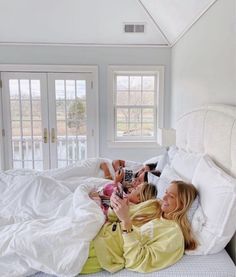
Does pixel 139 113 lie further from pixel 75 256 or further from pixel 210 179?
pixel 75 256

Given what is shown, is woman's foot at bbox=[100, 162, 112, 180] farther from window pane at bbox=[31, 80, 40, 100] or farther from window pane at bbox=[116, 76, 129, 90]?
window pane at bbox=[31, 80, 40, 100]

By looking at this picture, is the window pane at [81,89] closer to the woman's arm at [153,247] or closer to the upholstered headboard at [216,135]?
the upholstered headboard at [216,135]

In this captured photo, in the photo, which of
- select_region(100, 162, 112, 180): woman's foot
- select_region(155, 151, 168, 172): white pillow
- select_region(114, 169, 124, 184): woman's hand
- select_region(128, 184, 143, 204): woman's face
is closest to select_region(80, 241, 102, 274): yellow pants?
select_region(128, 184, 143, 204): woman's face

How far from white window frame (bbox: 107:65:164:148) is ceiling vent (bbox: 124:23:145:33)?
519 mm

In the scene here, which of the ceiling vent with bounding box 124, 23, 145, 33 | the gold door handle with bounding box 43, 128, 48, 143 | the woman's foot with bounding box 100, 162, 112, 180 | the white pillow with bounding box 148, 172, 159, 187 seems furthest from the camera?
the gold door handle with bounding box 43, 128, 48, 143

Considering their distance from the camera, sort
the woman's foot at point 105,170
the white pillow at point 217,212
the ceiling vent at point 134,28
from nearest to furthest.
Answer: the white pillow at point 217,212, the woman's foot at point 105,170, the ceiling vent at point 134,28

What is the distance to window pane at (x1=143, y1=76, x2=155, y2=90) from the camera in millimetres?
4258

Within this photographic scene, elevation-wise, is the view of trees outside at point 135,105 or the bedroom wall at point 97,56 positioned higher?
the bedroom wall at point 97,56

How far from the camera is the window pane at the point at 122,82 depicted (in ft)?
13.9

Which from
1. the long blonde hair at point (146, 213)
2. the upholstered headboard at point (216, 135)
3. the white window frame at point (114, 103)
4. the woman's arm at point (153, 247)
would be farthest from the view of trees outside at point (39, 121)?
the woman's arm at point (153, 247)

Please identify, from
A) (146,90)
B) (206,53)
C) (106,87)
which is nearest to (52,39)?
(106,87)

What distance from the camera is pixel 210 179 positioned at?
1.62 meters

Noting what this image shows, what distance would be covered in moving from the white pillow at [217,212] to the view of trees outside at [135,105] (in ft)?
9.07

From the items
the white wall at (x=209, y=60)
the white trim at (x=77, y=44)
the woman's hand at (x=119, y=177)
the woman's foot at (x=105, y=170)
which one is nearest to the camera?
the white wall at (x=209, y=60)
